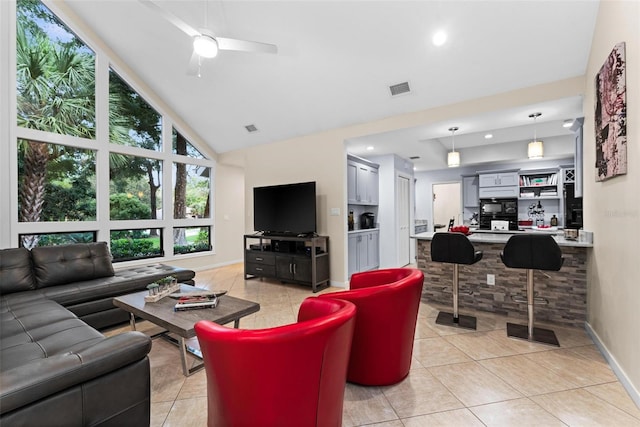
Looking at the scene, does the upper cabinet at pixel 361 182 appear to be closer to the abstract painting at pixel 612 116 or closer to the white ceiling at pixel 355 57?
the white ceiling at pixel 355 57

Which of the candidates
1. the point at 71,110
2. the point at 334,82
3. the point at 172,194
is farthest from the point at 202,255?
the point at 334,82

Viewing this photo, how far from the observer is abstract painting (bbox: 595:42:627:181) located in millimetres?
2049

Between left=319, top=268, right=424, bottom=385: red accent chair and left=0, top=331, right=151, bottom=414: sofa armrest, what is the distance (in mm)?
1134

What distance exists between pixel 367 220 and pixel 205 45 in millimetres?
4130

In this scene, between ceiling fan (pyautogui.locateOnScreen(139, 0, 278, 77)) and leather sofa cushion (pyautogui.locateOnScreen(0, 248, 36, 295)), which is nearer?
ceiling fan (pyautogui.locateOnScreen(139, 0, 278, 77))

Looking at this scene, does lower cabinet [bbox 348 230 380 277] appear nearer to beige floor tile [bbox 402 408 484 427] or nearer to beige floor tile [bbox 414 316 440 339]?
beige floor tile [bbox 414 316 440 339]

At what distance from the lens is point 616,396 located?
1.90 m

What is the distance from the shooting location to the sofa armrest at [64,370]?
1.12 metres

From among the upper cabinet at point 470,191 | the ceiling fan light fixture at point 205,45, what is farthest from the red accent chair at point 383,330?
the upper cabinet at point 470,191

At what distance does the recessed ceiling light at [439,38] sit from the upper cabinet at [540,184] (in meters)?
5.21

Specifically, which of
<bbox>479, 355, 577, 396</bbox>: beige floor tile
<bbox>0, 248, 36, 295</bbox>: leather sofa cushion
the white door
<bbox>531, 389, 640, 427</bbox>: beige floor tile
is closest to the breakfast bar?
<bbox>479, 355, 577, 396</bbox>: beige floor tile

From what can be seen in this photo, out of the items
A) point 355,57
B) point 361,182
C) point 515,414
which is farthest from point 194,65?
point 515,414

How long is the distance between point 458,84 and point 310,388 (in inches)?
145

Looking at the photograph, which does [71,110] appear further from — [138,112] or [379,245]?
[379,245]
